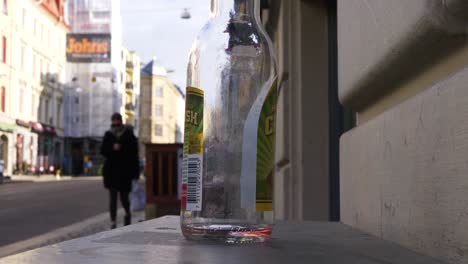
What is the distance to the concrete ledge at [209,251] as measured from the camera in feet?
2.55


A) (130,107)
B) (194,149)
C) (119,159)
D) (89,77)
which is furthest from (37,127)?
(194,149)

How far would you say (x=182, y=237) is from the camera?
1112 mm

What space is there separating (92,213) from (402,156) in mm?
10417

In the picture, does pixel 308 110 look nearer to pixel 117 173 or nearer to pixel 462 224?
pixel 462 224

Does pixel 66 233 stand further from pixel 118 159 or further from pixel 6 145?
pixel 6 145

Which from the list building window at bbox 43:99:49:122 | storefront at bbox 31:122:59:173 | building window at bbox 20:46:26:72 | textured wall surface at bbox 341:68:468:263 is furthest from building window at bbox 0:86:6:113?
textured wall surface at bbox 341:68:468:263

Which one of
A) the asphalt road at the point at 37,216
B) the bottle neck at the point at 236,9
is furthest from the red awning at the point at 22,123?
the bottle neck at the point at 236,9

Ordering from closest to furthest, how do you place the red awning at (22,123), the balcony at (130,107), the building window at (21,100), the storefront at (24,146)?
1. the storefront at (24,146)
2. the red awning at (22,123)
3. the building window at (21,100)
4. the balcony at (130,107)

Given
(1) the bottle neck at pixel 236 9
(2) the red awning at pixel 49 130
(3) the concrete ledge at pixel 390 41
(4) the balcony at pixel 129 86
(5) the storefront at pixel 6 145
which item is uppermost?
(4) the balcony at pixel 129 86

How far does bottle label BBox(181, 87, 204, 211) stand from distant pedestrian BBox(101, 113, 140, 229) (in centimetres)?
657

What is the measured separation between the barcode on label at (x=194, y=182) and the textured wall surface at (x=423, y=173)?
0.34m

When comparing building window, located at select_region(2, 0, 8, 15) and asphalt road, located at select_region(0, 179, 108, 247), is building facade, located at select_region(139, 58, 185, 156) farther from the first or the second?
asphalt road, located at select_region(0, 179, 108, 247)

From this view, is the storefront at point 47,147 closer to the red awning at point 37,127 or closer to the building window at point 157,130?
the red awning at point 37,127

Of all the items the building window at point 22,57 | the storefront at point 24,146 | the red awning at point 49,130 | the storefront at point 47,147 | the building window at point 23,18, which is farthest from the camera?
the red awning at point 49,130
